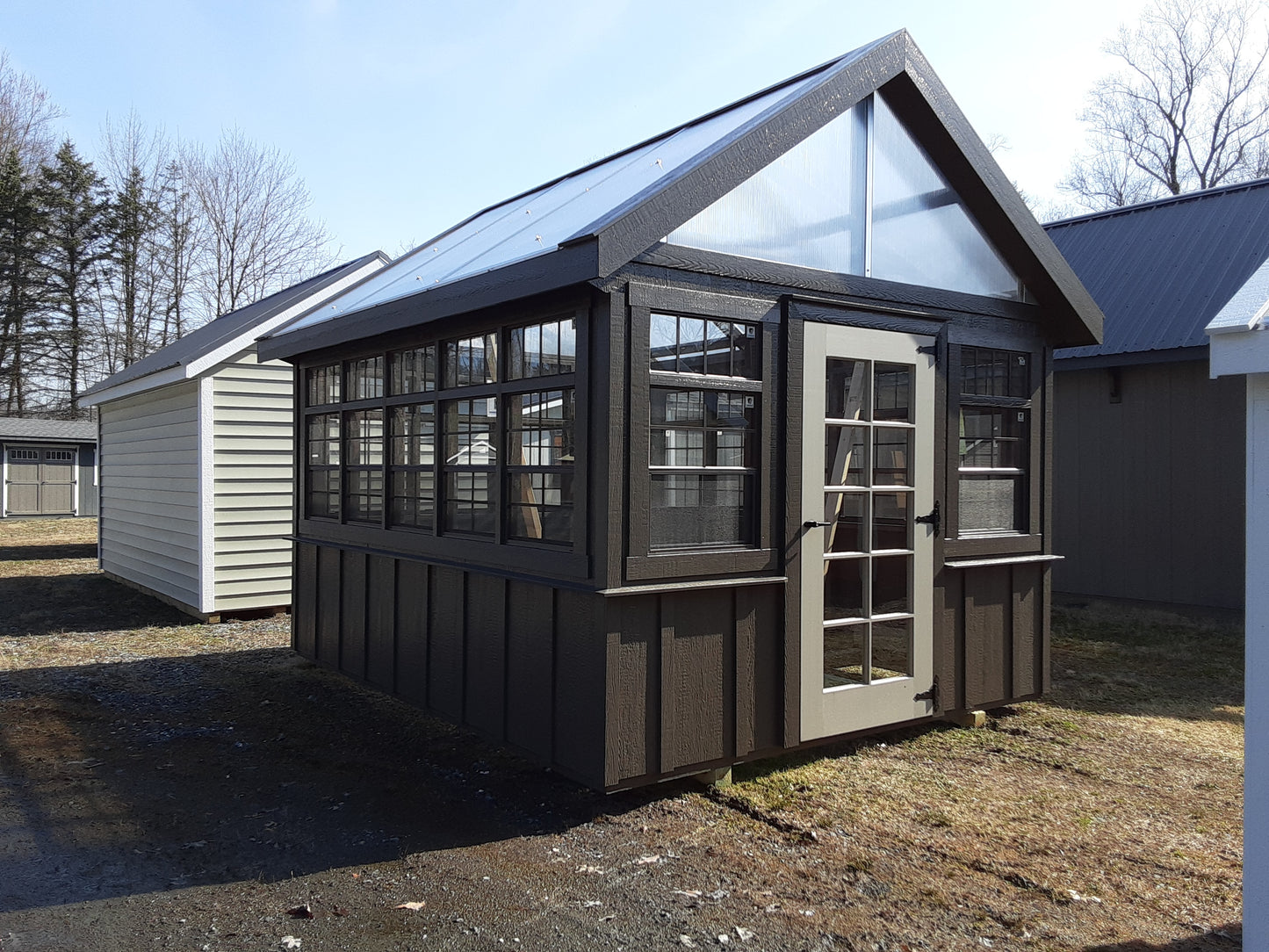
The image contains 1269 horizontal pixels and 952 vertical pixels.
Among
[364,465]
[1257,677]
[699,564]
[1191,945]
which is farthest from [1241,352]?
[364,465]

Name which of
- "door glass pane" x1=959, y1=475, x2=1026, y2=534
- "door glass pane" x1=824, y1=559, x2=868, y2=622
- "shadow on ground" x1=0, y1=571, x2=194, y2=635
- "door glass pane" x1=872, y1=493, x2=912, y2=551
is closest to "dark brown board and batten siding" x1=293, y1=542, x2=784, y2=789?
"door glass pane" x1=959, y1=475, x2=1026, y2=534

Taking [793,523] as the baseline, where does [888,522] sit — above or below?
below

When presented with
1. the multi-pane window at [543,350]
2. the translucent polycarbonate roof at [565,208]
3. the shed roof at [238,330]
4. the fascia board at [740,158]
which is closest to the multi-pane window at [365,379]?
the translucent polycarbonate roof at [565,208]

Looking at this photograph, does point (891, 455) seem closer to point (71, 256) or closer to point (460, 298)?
point (460, 298)

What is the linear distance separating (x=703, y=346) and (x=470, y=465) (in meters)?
1.50

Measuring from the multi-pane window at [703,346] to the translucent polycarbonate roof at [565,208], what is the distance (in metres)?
0.57

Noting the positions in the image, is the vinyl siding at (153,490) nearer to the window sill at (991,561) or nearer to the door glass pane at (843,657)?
the door glass pane at (843,657)

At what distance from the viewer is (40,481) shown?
2311cm

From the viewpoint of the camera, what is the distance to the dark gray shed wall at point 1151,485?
8.71 m

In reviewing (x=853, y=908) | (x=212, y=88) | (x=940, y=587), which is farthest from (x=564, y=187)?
(x=212, y=88)

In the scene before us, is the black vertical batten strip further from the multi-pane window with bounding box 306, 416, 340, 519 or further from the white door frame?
the white door frame

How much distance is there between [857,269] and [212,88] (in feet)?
79.2

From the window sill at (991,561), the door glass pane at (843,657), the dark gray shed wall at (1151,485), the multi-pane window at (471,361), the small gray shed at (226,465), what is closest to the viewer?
the multi-pane window at (471,361)

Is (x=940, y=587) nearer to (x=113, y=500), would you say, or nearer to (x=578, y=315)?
(x=578, y=315)
